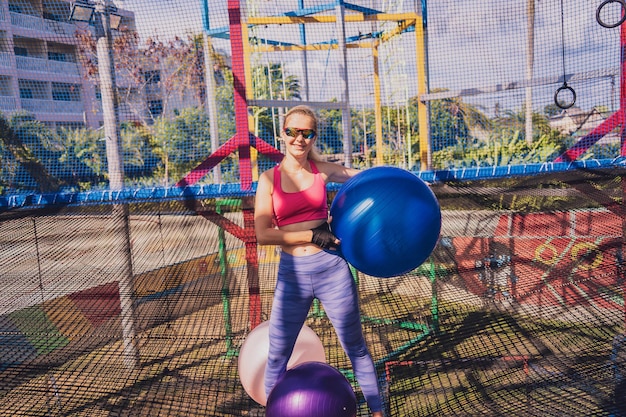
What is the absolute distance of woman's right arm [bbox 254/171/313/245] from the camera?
223cm

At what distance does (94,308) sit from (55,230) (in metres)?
0.68

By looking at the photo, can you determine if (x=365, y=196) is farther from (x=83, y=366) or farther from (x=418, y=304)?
(x=83, y=366)

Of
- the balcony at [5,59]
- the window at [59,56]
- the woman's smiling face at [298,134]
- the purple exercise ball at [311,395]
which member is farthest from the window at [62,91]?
the purple exercise ball at [311,395]

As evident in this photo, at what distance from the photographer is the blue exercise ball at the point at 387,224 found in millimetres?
2156

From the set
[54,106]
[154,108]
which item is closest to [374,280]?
[54,106]

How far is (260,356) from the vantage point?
287cm

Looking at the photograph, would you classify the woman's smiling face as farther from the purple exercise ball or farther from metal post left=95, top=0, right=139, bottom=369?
metal post left=95, top=0, right=139, bottom=369

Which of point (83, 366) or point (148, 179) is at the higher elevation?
point (148, 179)

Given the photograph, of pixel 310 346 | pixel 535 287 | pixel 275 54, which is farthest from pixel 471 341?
pixel 275 54

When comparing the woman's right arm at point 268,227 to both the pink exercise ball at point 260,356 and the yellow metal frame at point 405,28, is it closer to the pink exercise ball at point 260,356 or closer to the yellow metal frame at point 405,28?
the pink exercise ball at point 260,356

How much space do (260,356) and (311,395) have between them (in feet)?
1.94

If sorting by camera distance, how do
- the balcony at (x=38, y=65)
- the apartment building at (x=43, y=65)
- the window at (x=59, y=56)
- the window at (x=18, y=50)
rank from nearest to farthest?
the apartment building at (x=43, y=65) < the window at (x=18, y=50) < the balcony at (x=38, y=65) < the window at (x=59, y=56)

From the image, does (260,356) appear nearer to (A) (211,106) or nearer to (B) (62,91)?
(A) (211,106)

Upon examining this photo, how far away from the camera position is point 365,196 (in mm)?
2205
